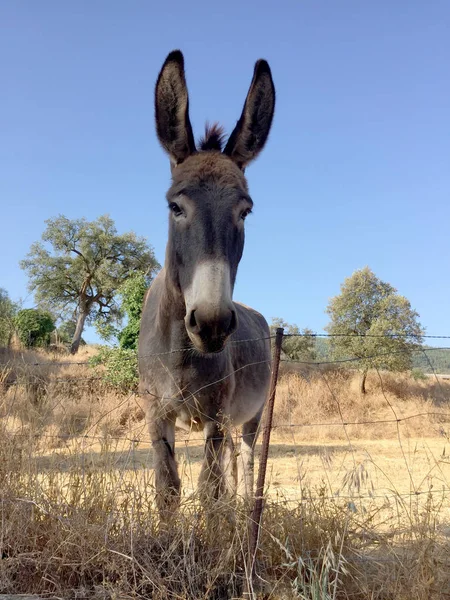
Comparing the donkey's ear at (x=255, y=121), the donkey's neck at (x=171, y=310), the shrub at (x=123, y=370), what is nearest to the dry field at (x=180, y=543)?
the donkey's neck at (x=171, y=310)

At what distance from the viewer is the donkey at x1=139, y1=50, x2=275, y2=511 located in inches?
110

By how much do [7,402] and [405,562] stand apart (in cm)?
359

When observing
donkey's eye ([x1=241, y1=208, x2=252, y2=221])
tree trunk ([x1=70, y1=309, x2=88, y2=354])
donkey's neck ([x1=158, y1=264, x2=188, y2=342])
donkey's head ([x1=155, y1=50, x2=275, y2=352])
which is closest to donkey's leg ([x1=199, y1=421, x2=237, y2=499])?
donkey's neck ([x1=158, y1=264, x2=188, y2=342])

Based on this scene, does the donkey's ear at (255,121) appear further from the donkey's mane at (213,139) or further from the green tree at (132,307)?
the green tree at (132,307)

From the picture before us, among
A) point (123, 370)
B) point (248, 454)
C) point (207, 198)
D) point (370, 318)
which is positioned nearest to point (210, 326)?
point (207, 198)

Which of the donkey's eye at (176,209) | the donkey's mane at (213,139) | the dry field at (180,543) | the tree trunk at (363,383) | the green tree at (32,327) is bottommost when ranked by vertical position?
the dry field at (180,543)

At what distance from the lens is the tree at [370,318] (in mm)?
24031

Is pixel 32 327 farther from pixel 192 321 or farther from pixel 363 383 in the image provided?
pixel 192 321

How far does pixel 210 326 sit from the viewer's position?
2.43 metres

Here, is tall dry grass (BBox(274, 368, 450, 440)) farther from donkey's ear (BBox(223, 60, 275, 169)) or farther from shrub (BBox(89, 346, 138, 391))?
donkey's ear (BBox(223, 60, 275, 169))

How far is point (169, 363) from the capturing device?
3461 millimetres

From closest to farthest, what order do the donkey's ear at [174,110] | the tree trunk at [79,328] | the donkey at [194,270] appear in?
the donkey at [194,270] < the donkey's ear at [174,110] < the tree trunk at [79,328]

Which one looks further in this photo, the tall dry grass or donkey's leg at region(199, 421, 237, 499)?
the tall dry grass

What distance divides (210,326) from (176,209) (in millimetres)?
1070
